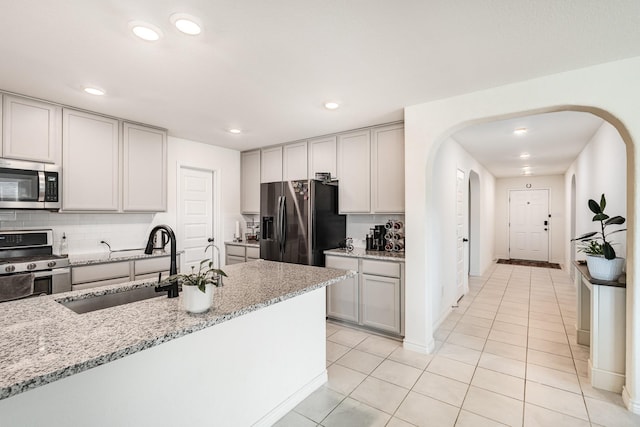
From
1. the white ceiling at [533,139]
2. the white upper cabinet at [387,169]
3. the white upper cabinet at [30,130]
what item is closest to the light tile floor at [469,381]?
the white upper cabinet at [387,169]

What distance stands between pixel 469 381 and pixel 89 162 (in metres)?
4.15

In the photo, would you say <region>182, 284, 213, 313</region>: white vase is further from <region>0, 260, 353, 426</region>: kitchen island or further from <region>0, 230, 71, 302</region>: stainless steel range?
<region>0, 230, 71, 302</region>: stainless steel range

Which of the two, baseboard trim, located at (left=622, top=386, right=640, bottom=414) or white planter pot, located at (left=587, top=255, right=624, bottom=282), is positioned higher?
white planter pot, located at (left=587, top=255, right=624, bottom=282)

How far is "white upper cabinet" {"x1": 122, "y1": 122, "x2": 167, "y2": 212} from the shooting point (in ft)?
11.4

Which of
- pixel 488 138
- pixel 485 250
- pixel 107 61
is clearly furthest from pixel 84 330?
pixel 485 250

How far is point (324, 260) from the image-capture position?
380 cm

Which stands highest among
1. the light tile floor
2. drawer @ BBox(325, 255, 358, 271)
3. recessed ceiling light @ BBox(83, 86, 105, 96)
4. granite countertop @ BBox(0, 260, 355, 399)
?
recessed ceiling light @ BBox(83, 86, 105, 96)

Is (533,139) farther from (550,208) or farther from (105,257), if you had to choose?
(105,257)

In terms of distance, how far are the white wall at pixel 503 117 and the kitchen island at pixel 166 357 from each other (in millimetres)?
1146

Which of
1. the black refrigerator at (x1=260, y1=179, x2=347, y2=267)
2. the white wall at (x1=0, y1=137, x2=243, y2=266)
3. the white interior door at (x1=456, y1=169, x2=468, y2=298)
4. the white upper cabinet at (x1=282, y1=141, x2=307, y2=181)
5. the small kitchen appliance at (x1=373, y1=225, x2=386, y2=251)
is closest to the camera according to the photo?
the white wall at (x1=0, y1=137, x2=243, y2=266)

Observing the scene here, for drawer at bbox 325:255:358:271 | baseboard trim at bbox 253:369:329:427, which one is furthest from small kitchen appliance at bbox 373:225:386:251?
baseboard trim at bbox 253:369:329:427

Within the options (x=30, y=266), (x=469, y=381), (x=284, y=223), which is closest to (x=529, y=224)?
(x=469, y=381)

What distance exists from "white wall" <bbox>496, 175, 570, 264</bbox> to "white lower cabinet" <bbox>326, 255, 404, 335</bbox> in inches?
260

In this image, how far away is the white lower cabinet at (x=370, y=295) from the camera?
3.23 m
